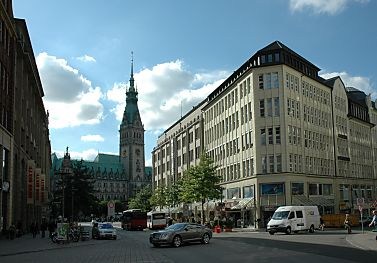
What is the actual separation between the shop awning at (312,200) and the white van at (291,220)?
1586 cm

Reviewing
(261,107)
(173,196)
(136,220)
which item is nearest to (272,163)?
(261,107)

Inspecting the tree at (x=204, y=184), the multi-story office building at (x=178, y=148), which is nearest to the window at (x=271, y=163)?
the tree at (x=204, y=184)

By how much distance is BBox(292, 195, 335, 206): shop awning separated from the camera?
2346 inches

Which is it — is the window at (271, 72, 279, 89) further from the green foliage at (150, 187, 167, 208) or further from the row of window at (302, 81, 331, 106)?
the green foliage at (150, 187, 167, 208)

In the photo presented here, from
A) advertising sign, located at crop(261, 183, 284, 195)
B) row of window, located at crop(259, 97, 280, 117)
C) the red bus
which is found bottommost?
the red bus

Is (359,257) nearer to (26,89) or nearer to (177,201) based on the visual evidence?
(26,89)

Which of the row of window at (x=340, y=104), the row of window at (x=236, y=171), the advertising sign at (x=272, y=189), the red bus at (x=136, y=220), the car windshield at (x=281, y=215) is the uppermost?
the row of window at (x=340, y=104)

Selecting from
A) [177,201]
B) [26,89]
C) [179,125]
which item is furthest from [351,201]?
[26,89]

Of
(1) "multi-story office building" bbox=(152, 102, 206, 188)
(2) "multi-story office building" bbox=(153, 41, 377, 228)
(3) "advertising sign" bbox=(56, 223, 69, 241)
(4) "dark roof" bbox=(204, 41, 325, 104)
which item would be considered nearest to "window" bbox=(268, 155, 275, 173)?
(2) "multi-story office building" bbox=(153, 41, 377, 228)

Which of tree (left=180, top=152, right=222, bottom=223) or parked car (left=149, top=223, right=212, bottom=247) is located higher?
tree (left=180, top=152, right=222, bottom=223)

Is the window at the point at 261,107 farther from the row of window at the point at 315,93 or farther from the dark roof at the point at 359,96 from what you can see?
the dark roof at the point at 359,96

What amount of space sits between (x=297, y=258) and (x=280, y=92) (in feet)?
145

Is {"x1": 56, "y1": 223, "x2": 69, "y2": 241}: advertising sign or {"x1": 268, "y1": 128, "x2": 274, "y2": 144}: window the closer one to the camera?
{"x1": 56, "y1": 223, "x2": 69, "y2": 241}: advertising sign

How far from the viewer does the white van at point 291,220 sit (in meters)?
41.0
